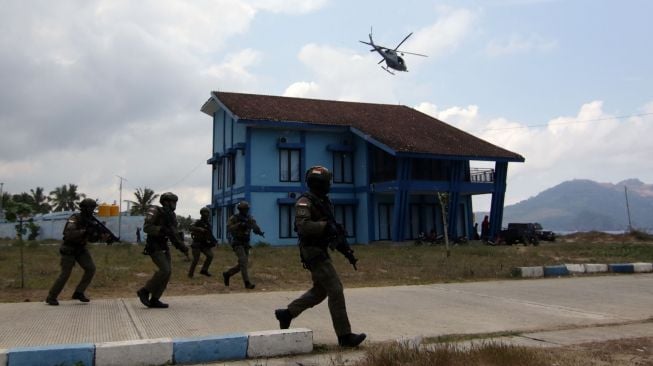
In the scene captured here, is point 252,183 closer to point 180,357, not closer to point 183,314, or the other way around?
point 183,314

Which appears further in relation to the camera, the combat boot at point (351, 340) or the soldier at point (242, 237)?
the soldier at point (242, 237)

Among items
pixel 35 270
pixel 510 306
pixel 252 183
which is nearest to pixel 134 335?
pixel 510 306

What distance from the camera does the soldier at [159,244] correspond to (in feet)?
25.3

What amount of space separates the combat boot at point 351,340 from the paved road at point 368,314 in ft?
1.33

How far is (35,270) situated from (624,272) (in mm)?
14525

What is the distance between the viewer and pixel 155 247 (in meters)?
7.80

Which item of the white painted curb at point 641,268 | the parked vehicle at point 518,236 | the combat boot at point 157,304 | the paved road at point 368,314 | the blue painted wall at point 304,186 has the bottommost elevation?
the paved road at point 368,314

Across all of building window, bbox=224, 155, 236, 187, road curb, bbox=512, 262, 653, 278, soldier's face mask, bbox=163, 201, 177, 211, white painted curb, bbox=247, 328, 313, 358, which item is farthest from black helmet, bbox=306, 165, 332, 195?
building window, bbox=224, 155, 236, 187

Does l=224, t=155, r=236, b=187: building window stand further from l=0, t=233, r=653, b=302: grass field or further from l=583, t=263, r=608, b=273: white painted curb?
l=583, t=263, r=608, b=273: white painted curb

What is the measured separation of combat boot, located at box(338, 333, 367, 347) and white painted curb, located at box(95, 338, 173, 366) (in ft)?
5.25

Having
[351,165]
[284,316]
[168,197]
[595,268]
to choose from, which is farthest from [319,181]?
[351,165]

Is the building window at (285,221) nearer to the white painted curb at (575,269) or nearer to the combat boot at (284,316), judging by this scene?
the white painted curb at (575,269)

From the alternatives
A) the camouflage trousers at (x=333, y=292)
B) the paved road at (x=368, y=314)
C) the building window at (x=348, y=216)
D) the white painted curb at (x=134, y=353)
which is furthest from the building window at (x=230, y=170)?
the white painted curb at (x=134, y=353)

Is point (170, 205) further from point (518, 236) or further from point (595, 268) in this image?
point (518, 236)
